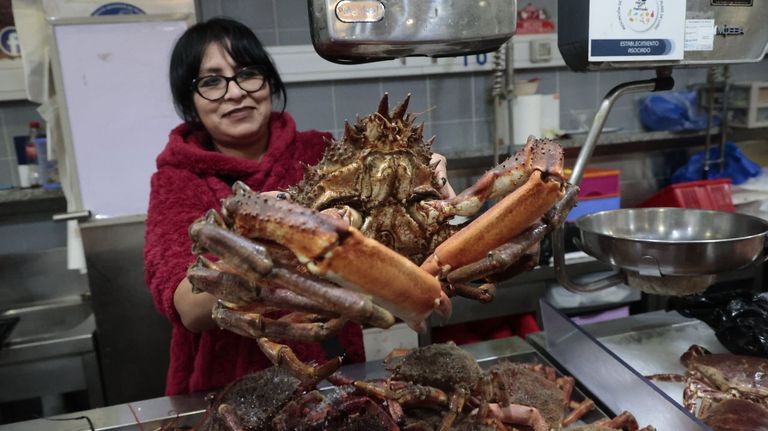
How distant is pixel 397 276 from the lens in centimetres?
79

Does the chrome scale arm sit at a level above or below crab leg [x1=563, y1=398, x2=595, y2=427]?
above

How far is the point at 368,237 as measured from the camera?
37.0 inches

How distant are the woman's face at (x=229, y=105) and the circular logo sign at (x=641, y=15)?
0.99 meters

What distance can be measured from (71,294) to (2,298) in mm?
332

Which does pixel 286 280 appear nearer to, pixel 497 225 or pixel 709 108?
pixel 497 225

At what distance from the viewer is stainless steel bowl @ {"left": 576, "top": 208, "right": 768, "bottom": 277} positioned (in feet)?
4.27

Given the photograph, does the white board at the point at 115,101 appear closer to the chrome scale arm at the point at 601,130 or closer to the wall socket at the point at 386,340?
the wall socket at the point at 386,340

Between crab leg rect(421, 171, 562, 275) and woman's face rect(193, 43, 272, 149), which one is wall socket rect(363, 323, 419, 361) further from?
crab leg rect(421, 171, 562, 275)

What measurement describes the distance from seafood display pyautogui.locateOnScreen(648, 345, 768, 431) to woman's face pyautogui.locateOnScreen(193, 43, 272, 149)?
4.48 feet

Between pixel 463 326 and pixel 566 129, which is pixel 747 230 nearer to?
pixel 463 326

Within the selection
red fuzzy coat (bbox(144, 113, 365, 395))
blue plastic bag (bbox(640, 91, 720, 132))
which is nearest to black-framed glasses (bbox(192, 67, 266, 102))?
red fuzzy coat (bbox(144, 113, 365, 395))

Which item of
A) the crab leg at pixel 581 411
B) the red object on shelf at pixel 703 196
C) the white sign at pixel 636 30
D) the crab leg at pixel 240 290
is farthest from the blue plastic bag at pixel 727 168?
the crab leg at pixel 240 290

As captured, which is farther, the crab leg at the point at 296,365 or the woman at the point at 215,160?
the woman at the point at 215,160

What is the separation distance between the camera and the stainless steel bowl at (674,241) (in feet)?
4.27
